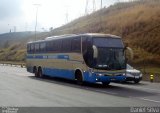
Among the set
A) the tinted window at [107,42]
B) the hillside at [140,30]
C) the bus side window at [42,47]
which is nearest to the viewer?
the tinted window at [107,42]

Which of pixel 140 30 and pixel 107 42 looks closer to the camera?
pixel 107 42

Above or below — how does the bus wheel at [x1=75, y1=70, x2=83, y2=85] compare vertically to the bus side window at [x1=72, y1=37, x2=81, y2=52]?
below

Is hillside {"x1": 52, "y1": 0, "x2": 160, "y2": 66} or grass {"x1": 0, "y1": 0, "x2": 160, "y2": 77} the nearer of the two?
grass {"x1": 0, "y1": 0, "x2": 160, "y2": 77}

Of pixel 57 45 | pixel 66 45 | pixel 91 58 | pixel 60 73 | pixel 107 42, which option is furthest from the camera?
pixel 57 45

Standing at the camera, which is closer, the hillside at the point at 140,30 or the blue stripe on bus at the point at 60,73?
the blue stripe on bus at the point at 60,73

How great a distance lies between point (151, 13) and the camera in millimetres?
69688

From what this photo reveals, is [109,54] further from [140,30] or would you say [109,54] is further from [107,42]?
[140,30]

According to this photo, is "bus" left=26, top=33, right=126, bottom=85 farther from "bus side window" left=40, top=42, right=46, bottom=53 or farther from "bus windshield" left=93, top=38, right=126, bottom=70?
"bus side window" left=40, top=42, right=46, bottom=53

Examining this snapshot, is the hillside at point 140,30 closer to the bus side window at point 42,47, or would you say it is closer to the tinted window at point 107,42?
the bus side window at point 42,47

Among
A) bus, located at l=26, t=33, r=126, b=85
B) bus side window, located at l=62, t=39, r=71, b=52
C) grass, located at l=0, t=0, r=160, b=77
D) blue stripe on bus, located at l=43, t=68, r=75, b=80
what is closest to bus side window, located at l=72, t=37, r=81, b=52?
bus, located at l=26, t=33, r=126, b=85

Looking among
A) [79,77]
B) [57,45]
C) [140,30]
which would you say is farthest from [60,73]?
[140,30]

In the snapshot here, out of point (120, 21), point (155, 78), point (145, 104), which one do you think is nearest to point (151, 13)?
point (120, 21)

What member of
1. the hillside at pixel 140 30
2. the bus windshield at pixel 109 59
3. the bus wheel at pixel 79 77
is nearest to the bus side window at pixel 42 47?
the bus wheel at pixel 79 77

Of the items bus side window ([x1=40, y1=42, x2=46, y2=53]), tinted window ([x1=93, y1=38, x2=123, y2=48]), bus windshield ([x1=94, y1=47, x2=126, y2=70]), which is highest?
tinted window ([x1=93, y1=38, x2=123, y2=48])
